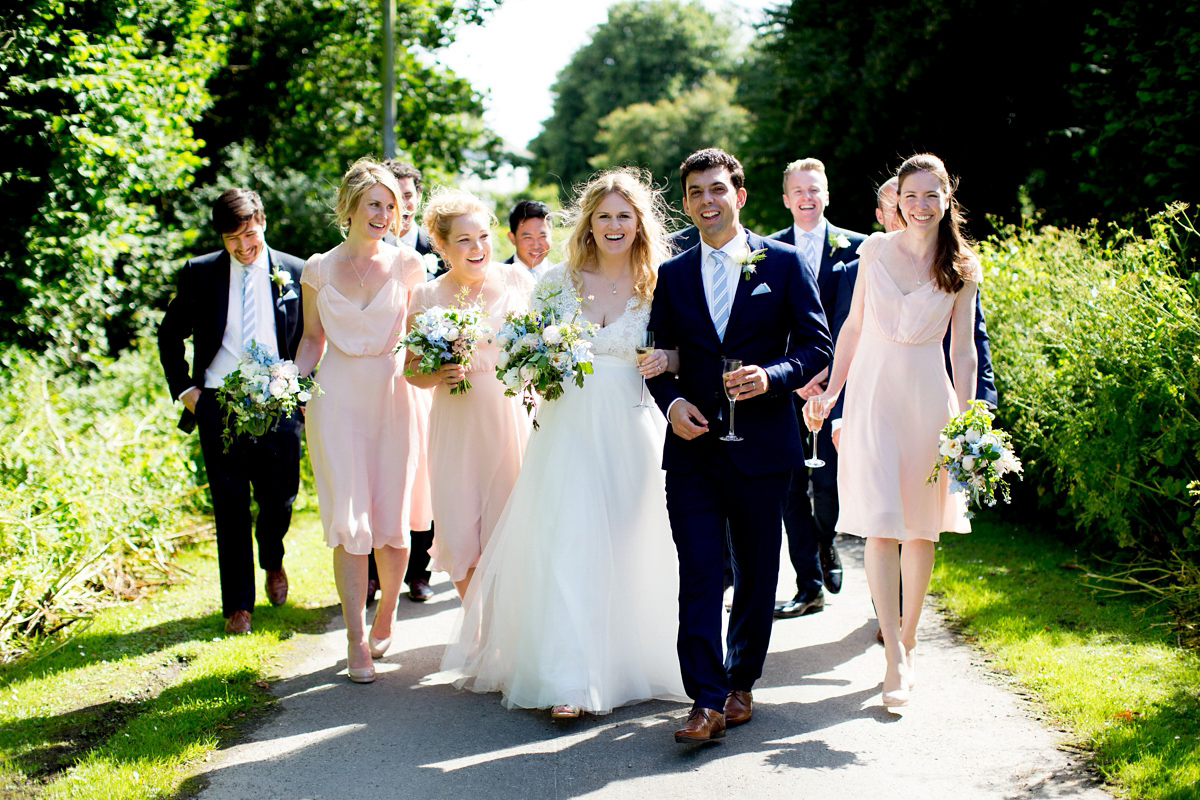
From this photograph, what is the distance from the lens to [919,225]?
5379 mm

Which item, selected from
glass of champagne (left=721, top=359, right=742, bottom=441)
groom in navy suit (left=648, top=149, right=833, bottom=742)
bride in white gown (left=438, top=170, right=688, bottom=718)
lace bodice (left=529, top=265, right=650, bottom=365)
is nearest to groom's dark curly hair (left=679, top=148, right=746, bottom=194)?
groom in navy suit (left=648, top=149, right=833, bottom=742)

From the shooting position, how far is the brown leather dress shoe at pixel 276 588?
7309mm

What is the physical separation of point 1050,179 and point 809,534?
35.7ft

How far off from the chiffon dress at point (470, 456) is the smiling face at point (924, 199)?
2160 millimetres

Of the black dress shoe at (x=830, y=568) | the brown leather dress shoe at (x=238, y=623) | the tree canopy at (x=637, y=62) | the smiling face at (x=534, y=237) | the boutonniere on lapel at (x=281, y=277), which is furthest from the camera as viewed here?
the tree canopy at (x=637, y=62)

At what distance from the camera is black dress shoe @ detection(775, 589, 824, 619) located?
22.8ft

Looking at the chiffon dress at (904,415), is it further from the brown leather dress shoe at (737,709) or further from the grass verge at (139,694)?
the grass verge at (139,694)

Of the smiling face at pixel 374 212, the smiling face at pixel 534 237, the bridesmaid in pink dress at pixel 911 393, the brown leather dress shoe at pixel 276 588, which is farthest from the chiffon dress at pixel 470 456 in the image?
the smiling face at pixel 534 237

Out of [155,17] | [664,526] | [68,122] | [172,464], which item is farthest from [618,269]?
[155,17]

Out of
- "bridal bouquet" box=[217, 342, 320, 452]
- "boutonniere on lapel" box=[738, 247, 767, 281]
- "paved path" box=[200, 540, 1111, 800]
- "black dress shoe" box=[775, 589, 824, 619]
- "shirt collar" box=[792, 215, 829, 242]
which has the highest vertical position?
"shirt collar" box=[792, 215, 829, 242]

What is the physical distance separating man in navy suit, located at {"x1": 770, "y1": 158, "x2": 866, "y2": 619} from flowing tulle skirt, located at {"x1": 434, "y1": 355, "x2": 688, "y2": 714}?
1716mm

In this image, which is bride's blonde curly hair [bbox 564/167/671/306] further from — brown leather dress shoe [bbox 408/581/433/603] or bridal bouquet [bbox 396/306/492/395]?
brown leather dress shoe [bbox 408/581/433/603]

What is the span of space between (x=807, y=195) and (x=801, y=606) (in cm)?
269

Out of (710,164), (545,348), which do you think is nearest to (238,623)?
(545,348)
